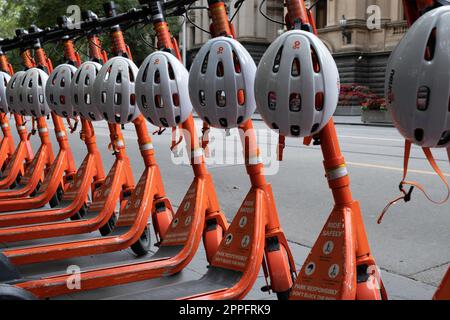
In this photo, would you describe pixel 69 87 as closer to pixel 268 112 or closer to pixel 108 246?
pixel 108 246

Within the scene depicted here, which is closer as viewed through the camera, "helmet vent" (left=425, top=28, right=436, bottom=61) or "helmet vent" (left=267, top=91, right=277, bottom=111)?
"helmet vent" (left=425, top=28, right=436, bottom=61)

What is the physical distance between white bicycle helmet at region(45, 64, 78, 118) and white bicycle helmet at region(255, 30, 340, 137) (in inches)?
101

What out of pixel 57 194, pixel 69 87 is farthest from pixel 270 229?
pixel 57 194

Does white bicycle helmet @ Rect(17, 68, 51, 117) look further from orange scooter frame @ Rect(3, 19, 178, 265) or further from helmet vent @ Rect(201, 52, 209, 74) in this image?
helmet vent @ Rect(201, 52, 209, 74)

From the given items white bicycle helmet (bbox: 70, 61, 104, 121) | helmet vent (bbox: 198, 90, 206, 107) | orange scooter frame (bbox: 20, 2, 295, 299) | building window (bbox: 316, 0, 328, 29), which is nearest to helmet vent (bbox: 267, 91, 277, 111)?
helmet vent (bbox: 198, 90, 206, 107)

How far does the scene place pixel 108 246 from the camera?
3988mm

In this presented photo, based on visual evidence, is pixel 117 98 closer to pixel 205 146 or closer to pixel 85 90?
pixel 85 90

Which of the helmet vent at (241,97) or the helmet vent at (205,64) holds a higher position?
Answer: the helmet vent at (205,64)

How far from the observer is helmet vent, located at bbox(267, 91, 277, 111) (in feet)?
8.43

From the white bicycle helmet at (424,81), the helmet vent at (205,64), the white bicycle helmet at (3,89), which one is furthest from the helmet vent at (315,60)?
the white bicycle helmet at (3,89)

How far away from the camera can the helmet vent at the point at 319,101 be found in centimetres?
251

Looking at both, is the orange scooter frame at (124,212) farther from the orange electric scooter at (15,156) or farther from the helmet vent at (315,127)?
the orange electric scooter at (15,156)

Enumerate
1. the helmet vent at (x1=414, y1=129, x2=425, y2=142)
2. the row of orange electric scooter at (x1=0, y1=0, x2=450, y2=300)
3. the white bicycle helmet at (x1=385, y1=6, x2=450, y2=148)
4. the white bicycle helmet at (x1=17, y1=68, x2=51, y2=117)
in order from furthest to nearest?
1. the white bicycle helmet at (x1=17, y1=68, x2=51, y2=117)
2. the row of orange electric scooter at (x1=0, y1=0, x2=450, y2=300)
3. the helmet vent at (x1=414, y1=129, x2=425, y2=142)
4. the white bicycle helmet at (x1=385, y1=6, x2=450, y2=148)

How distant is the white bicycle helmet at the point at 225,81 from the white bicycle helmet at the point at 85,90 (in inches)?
56.9
